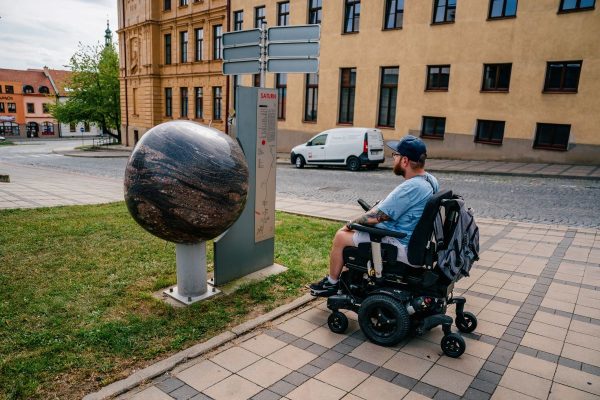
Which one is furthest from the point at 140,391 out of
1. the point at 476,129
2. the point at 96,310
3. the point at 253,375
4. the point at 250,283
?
the point at 476,129

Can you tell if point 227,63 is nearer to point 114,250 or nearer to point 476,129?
point 114,250

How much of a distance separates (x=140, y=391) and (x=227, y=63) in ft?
16.7

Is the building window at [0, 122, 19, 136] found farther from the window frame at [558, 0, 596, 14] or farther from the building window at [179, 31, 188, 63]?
the window frame at [558, 0, 596, 14]

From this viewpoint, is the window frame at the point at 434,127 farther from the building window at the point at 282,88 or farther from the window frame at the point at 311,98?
the building window at the point at 282,88

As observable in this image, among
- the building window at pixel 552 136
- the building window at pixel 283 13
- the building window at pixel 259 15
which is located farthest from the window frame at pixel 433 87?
the building window at pixel 259 15

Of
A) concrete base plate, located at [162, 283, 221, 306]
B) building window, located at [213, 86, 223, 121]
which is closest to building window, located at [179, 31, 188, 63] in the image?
building window, located at [213, 86, 223, 121]

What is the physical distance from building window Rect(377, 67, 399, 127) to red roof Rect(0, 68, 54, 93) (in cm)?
7028

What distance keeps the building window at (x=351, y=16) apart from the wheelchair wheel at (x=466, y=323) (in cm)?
2184

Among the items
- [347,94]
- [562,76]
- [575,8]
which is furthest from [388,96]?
[575,8]

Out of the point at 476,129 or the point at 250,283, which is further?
the point at 476,129

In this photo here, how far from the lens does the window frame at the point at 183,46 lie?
34.0m

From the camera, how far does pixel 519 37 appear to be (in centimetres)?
1838

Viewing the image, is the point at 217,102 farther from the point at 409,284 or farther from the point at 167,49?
the point at 409,284

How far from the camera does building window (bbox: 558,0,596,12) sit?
55.5ft
